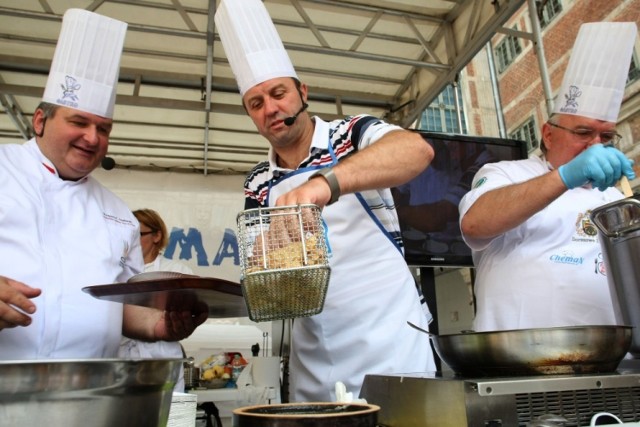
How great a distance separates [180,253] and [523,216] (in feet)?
13.7

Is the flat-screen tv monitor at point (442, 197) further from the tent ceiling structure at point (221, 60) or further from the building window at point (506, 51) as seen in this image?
the building window at point (506, 51)

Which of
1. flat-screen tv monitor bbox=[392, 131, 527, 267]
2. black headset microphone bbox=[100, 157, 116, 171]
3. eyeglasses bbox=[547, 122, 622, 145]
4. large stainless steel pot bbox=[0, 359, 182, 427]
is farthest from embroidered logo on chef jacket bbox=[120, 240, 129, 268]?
black headset microphone bbox=[100, 157, 116, 171]

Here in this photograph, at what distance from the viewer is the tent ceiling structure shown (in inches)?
151

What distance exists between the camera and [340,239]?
4.79 ft

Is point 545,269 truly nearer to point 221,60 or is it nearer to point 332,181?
point 332,181

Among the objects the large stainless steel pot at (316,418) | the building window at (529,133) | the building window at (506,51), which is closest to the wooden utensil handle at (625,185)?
the large stainless steel pot at (316,418)

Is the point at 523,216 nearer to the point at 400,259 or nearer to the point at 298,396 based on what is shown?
the point at 400,259

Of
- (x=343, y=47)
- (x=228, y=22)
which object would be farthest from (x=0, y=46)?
(x=228, y=22)

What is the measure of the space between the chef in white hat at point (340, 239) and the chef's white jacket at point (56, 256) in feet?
1.74

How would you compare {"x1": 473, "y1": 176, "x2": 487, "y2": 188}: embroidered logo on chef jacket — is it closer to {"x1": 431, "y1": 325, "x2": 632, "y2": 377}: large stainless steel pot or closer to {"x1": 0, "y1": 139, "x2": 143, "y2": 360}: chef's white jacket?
{"x1": 431, "y1": 325, "x2": 632, "y2": 377}: large stainless steel pot

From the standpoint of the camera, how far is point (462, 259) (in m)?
2.89

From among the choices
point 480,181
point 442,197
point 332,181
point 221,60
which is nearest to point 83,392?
point 332,181

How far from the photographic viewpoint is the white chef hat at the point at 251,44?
153cm

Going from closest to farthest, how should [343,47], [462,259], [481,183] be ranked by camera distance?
[481,183], [462,259], [343,47]
